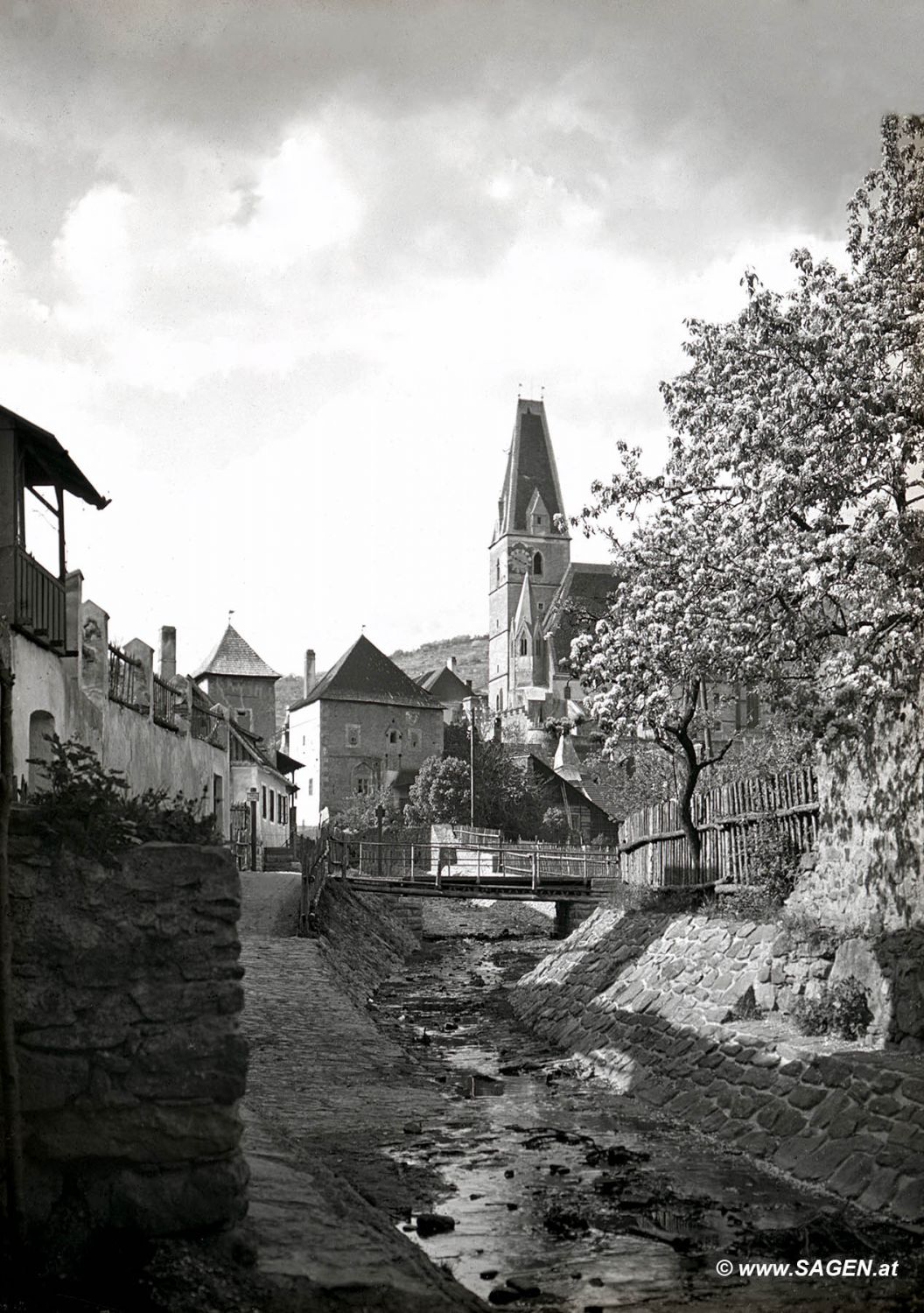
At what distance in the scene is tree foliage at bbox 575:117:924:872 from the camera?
557 inches

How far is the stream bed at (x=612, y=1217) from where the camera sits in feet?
23.4

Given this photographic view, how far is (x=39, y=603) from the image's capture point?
17234 mm

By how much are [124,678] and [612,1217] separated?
50.2 ft

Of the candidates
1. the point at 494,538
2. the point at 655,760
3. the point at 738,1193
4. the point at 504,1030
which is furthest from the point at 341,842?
the point at 494,538

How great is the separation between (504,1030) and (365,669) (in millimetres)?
68937

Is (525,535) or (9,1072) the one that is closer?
(9,1072)

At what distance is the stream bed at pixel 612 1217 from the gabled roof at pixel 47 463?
966cm

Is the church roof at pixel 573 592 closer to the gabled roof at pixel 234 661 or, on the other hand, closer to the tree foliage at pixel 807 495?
the gabled roof at pixel 234 661

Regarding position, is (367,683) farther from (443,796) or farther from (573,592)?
(573,592)

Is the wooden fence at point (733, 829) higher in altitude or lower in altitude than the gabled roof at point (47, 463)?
lower

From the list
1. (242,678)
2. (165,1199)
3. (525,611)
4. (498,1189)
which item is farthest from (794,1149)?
(525,611)

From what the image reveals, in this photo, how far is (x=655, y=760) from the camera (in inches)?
2149

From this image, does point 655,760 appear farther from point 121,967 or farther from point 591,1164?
point 121,967

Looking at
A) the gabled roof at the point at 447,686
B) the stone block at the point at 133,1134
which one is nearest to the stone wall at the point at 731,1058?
the stone block at the point at 133,1134
